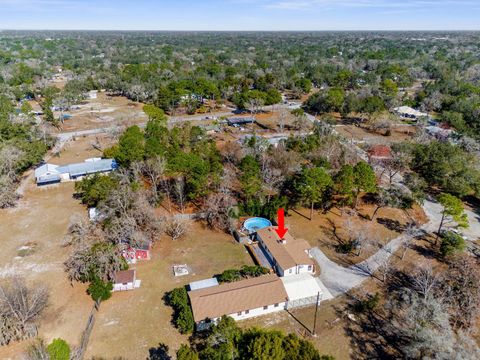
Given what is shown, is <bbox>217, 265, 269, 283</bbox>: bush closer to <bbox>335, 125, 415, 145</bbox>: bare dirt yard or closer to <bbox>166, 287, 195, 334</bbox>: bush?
<bbox>166, 287, 195, 334</bbox>: bush

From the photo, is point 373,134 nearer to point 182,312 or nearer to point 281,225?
point 281,225

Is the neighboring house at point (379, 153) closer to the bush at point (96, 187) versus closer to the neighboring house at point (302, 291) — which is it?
the neighboring house at point (302, 291)

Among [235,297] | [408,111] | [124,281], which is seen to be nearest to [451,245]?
[235,297]

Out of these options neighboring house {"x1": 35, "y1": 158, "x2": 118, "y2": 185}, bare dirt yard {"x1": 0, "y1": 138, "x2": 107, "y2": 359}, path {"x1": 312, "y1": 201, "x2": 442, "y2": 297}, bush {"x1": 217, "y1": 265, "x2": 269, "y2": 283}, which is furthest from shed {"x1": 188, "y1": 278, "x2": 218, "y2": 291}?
neighboring house {"x1": 35, "y1": 158, "x2": 118, "y2": 185}

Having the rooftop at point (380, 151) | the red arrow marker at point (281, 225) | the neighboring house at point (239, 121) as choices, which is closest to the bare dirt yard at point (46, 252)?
the red arrow marker at point (281, 225)

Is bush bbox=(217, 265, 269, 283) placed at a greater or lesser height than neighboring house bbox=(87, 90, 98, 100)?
lesser
